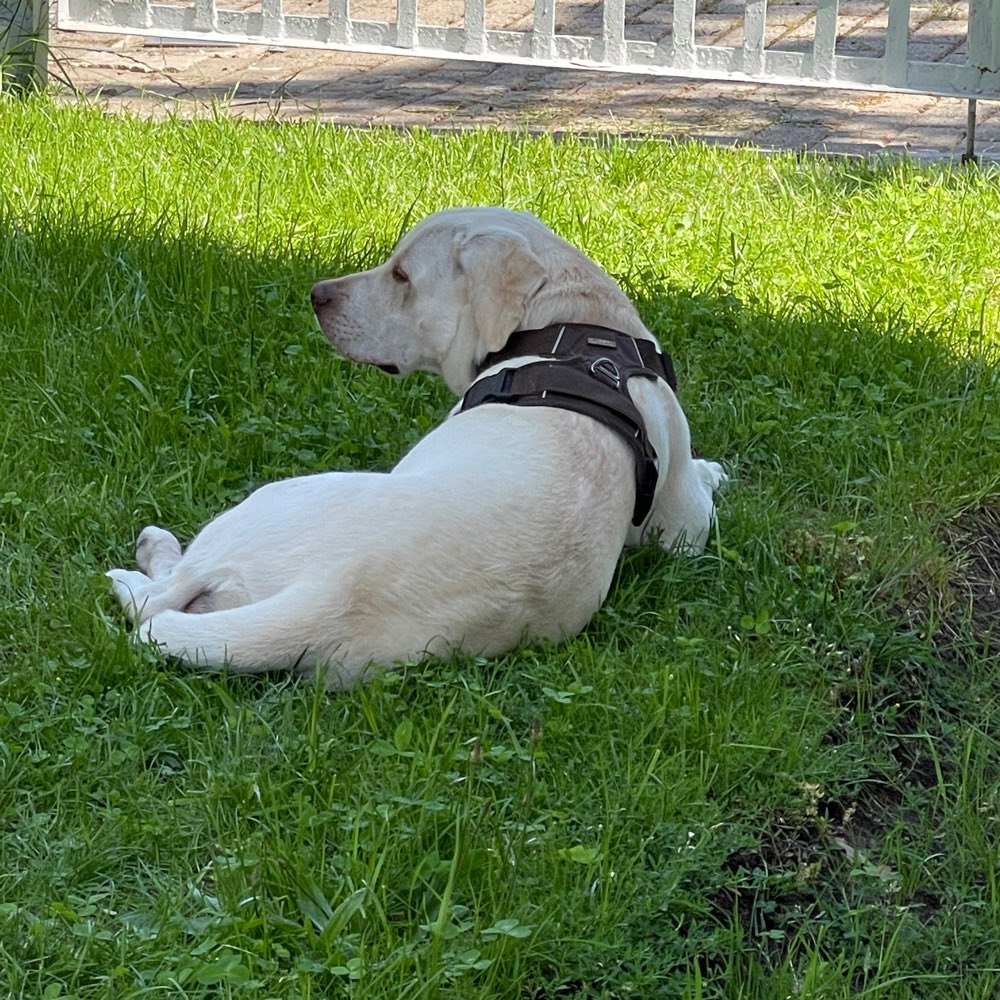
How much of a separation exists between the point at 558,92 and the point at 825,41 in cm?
195

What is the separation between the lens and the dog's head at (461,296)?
392cm

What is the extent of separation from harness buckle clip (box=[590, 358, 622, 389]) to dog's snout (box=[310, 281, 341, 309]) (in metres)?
0.82

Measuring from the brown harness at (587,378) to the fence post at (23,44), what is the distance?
452 centimetres

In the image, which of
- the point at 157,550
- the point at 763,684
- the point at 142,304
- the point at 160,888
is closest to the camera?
the point at 160,888

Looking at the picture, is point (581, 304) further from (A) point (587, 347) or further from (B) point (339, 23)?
(B) point (339, 23)

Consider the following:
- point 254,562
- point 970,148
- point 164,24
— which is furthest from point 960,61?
point 254,562

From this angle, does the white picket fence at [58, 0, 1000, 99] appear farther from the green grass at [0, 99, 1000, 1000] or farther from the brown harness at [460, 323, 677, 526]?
the brown harness at [460, 323, 677, 526]

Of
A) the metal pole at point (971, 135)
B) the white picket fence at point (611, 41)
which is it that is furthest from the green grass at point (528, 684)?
the white picket fence at point (611, 41)

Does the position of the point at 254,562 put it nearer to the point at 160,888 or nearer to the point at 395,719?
the point at 395,719

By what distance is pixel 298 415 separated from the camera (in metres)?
4.59

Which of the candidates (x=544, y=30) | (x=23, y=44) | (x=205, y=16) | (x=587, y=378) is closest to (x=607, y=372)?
(x=587, y=378)

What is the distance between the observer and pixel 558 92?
354 inches

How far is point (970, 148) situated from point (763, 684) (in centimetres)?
465

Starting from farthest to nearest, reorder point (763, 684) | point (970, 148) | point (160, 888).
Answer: point (970, 148), point (763, 684), point (160, 888)
